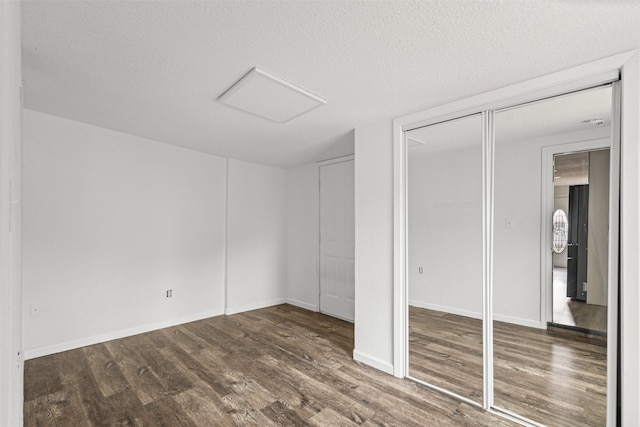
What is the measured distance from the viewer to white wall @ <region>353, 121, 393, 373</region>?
2736 mm

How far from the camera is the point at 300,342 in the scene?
344 cm

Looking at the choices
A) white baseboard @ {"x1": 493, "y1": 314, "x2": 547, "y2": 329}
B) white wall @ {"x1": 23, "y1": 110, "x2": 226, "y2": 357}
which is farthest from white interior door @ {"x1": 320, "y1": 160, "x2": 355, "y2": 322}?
white baseboard @ {"x1": 493, "y1": 314, "x2": 547, "y2": 329}

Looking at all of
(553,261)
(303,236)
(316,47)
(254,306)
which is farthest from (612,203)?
(254,306)

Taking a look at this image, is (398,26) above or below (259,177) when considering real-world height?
above

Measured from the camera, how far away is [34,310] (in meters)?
2.92

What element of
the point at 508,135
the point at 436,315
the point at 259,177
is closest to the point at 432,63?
the point at 508,135

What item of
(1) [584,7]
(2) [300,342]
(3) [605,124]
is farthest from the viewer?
(2) [300,342]

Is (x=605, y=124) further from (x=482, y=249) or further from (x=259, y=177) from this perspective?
(x=259, y=177)

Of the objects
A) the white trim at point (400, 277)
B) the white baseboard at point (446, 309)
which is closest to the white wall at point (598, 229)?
the white baseboard at point (446, 309)

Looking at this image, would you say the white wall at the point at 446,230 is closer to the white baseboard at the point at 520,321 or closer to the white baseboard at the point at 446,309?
the white baseboard at the point at 446,309

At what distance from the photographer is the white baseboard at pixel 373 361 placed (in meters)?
2.71

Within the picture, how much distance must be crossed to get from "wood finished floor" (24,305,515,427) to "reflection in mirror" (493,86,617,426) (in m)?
0.40

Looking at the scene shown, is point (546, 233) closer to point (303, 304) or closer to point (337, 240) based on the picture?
point (337, 240)

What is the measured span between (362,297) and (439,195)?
121 centimetres
